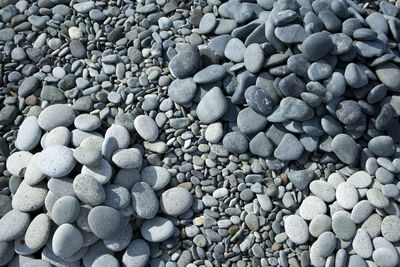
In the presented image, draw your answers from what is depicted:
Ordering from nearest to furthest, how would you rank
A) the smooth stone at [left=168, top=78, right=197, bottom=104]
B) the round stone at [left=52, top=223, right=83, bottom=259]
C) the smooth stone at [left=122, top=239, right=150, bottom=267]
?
1. the round stone at [left=52, top=223, right=83, bottom=259]
2. the smooth stone at [left=122, top=239, right=150, bottom=267]
3. the smooth stone at [left=168, top=78, right=197, bottom=104]

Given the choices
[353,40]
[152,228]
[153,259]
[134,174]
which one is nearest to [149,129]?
[134,174]

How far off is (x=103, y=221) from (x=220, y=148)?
64 cm

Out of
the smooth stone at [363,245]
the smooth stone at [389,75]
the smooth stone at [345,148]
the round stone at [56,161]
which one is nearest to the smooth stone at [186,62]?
the round stone at [56,161]

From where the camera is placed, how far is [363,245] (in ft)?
6.09

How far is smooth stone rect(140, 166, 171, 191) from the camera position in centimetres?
196

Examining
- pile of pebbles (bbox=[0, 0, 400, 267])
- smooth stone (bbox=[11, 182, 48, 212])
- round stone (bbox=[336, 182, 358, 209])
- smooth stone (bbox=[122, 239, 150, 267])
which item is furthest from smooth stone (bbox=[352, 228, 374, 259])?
smooth stone (bbox=[11, 182, 48, 212])

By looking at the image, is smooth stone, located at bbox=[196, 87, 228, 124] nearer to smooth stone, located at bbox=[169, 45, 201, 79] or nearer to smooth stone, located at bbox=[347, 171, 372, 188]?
smooth stone, located at bbox=[169, 45, 201, 79]

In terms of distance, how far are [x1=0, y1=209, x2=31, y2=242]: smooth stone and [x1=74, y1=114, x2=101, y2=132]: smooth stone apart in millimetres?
465

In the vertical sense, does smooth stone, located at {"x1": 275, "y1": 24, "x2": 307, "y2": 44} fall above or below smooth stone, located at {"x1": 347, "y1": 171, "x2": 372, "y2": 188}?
above

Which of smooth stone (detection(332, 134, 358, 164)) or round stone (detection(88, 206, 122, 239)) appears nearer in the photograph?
round stone (detection(88, 206, 122, 239))

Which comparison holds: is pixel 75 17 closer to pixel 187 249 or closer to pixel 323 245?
pixel 187 249

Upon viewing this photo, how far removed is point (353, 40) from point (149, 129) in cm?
107

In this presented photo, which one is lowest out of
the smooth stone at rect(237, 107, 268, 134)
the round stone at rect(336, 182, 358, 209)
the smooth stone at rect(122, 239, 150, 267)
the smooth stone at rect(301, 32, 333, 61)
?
the smooth stone at rect(122, 239, 150, 267)

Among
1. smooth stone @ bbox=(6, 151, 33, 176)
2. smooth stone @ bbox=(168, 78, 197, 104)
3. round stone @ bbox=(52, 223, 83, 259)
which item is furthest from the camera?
smooth stone @ bbox=(168, 78, 197, 104)
